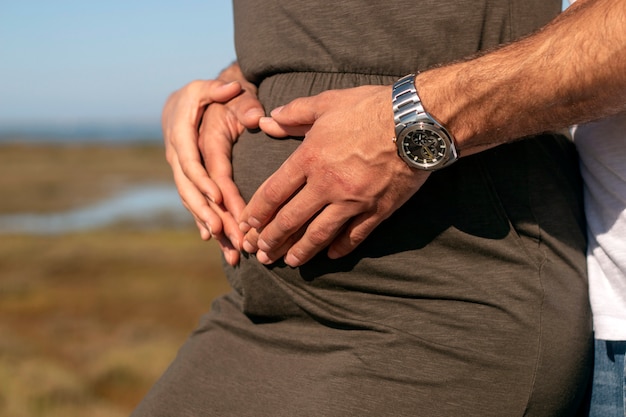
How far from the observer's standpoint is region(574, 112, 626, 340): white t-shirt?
1.33 m

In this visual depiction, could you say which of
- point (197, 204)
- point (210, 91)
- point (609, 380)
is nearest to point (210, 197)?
point (197, 204)

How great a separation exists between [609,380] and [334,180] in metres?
0.66

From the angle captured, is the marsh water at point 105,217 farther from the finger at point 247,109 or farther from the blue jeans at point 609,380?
the blue jeans at point 609,380

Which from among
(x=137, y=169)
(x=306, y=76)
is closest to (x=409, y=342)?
(x=306, y=76)

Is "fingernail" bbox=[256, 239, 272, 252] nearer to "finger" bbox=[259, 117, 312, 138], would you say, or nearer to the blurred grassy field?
"finger" bbox=[259, 117, 312, 138]

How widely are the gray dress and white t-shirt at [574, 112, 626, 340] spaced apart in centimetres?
3

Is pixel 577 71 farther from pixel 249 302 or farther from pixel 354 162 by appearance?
pixel 249 302

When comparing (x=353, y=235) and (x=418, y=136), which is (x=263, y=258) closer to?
(x=353, y=235)

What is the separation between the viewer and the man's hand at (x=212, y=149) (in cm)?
155

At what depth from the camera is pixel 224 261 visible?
67.7 inches

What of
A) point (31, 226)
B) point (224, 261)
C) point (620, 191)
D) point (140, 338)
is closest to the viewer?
point (620, 191)

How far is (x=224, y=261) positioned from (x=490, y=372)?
2.31 ft

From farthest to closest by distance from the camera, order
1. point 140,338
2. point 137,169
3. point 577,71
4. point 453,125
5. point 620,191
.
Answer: point 137,169, point 140,338, point 620,191, point 453,125, point 577,71

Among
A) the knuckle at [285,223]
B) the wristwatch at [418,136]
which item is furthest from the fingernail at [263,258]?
the wristwatch at [418,136]
